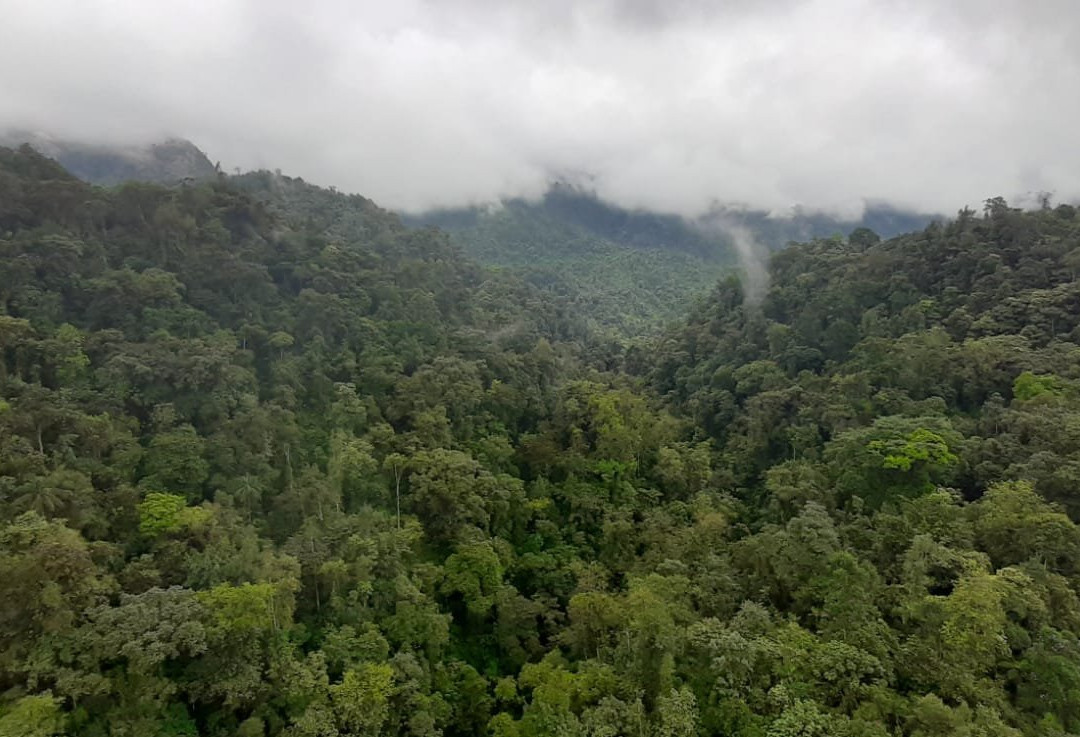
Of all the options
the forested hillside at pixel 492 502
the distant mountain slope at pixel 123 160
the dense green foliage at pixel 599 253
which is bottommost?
the forested hillside at pixel 492 502

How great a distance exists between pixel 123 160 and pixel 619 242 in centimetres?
8561

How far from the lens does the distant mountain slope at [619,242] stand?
288 ft

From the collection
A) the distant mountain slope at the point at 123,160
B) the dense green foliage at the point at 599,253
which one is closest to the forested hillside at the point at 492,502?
the distant mountain slope at the point at 123,160

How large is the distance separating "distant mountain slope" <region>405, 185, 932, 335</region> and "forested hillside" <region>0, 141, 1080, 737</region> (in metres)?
46.0

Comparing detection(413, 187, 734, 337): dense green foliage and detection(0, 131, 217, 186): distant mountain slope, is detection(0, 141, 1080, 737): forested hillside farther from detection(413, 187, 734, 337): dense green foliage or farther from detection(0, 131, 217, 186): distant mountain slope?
detection(413, 187, 734, 337): dense green foliage

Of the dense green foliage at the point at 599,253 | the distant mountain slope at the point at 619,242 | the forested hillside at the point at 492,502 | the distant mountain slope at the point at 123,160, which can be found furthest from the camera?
the distant mountain slope at the point at 619,242

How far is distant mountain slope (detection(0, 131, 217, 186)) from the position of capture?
5089 cm

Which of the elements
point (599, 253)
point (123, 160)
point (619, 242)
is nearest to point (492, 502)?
point (123, 160)

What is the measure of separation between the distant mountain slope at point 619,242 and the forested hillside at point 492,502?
4599 centimetres

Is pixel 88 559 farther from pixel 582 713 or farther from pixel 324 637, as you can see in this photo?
pixel 582 713

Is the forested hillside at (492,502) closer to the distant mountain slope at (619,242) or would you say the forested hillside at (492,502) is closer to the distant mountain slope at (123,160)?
the distant mountain slope at (123,160)

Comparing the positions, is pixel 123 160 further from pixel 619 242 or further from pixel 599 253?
pixel 619 242

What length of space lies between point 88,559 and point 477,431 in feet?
52.9

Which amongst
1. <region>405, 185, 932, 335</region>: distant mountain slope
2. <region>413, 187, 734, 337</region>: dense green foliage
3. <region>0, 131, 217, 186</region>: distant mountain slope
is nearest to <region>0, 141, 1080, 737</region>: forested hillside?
<region>0, 131, 217, 186</region>: distant mountain slope
